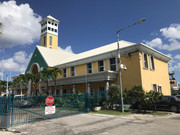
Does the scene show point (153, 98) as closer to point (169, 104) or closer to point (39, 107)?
point (169, 104)

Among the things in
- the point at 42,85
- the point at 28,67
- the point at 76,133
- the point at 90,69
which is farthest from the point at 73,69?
the point at 76,133

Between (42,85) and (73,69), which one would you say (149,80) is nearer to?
(73,69)

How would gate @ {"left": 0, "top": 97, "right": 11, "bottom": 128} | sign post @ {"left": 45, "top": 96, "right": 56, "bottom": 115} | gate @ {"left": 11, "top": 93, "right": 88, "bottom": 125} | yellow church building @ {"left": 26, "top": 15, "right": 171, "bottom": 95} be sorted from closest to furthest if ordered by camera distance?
gate @ {"left": 0, "top": 97, "right": 11, "bottom": 128}
gate @ {"left": 11, "top": 93, "right": 88, "bottom": 125}
sign post @ {"left": 45, "top": 96, "right": 56, "bottom": 115}
yellow church building @ {"left": 26, "top": 15, "right": 171, "bottom": 95}

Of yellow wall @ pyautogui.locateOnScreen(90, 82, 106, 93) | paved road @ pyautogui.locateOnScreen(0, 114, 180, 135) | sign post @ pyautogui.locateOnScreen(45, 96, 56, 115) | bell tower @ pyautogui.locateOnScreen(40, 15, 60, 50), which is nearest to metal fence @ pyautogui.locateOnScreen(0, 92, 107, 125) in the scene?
sign post @ pyautogui.locateOnScreen(45, 96, 56, 115)

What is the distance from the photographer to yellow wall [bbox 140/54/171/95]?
18875mm

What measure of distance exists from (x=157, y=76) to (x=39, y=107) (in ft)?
58.4

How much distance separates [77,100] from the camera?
1468 cm

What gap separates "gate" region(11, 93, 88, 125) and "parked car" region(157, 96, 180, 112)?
25.8 feet

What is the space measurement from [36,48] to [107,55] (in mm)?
21163

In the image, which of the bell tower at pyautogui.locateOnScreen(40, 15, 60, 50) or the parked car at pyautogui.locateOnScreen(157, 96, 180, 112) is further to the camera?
the bell tower at pyautogui.locateOnScreen(40, 15, 60, 50)

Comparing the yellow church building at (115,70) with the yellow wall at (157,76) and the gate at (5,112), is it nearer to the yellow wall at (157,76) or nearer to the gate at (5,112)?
the yellow wall at (157,76)

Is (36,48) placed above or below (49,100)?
above

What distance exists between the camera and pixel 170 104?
14.7m

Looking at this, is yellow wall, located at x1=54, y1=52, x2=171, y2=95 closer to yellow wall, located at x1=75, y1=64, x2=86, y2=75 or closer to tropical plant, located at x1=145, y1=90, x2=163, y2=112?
yellow wall, located at x1=75, y1=64, x2=86, y2=75
